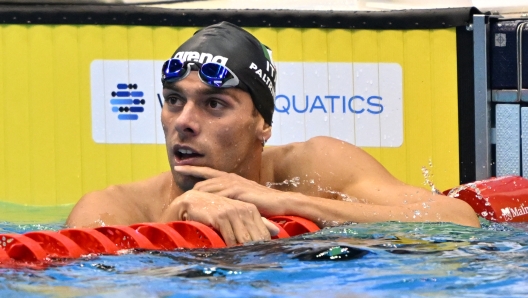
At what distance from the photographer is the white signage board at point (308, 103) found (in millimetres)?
5316

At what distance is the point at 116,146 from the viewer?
5348 mm

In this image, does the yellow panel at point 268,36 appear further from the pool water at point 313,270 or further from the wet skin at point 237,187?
the pool water at point 313,270

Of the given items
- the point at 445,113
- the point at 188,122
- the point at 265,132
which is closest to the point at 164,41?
the point at 445,113

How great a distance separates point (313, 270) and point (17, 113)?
336 centimetres

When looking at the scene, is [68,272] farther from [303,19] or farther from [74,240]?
[303,19]

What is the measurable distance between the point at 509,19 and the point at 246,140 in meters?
2.66

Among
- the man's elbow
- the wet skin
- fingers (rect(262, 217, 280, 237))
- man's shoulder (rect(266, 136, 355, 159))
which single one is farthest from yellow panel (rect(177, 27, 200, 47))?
fingers (rect(262, 217, 280, 237))

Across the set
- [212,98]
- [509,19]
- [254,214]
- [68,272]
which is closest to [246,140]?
[212,98]

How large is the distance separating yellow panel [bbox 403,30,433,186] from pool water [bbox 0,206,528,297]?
8.03 feet

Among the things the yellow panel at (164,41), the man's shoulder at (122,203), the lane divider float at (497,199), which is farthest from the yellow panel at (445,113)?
the man's shoulder at (122,203)

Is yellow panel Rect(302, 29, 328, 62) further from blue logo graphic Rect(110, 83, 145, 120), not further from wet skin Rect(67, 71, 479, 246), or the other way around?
wet skin Rect(67, 71, 479, 246)

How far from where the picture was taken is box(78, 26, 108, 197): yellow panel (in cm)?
533

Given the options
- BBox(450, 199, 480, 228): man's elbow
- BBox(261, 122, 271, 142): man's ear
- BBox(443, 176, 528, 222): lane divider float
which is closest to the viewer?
BBox(450, 199, 480, 228): man's elbow

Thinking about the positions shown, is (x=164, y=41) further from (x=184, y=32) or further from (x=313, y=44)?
(x=313, y=44)
